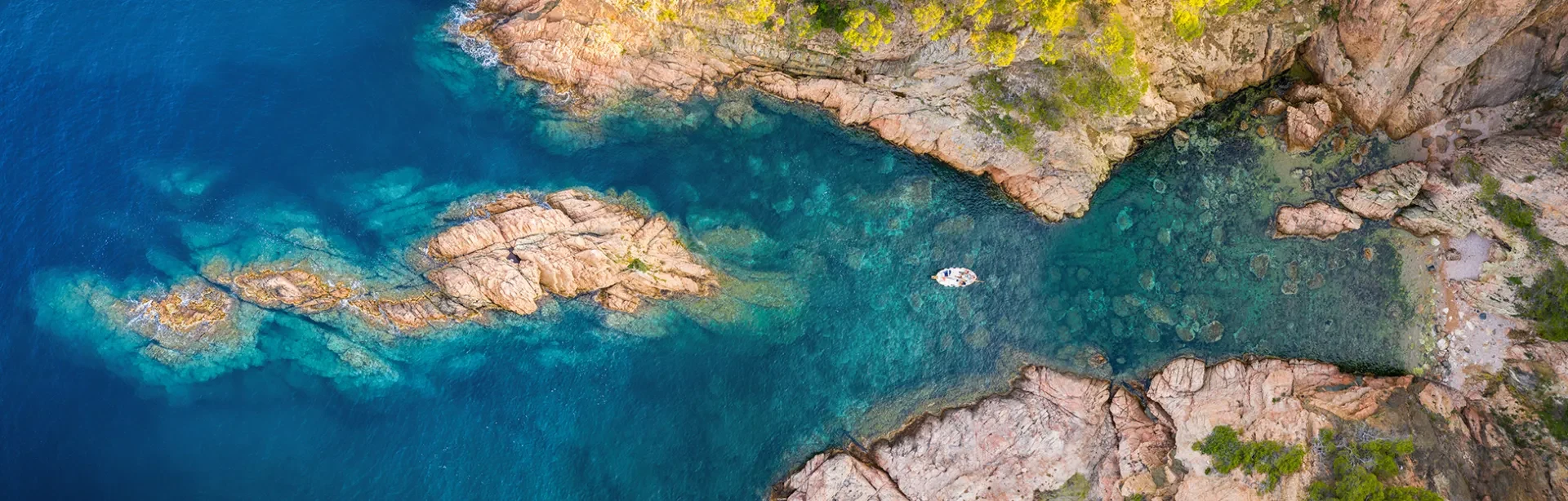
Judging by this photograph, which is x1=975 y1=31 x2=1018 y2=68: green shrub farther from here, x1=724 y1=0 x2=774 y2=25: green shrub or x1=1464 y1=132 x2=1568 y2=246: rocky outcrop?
x1=1464 y1=132 x2=1568 y2=246: rocky outcrop

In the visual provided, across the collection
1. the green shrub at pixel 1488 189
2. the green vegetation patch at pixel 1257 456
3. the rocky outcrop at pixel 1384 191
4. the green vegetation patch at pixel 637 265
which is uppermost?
the green shrub at pixel 1488 189

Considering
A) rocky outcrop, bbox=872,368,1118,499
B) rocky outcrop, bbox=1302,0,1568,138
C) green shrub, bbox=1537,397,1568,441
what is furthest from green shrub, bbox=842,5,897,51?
green shrub, bbox=1537,397,1568,441

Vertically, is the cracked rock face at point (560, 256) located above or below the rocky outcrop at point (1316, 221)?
below

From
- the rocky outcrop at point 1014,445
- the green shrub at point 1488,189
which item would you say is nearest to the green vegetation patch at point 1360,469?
the rocky outcrop at point 1014,445

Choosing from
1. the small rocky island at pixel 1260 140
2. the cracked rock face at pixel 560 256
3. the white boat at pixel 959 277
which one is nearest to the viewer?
the small rocky island at pixel 1260 140

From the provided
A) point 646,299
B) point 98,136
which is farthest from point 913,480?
point 98,136

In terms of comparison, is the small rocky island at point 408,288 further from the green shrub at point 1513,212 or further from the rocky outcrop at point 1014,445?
the green shrub at point 1513,212

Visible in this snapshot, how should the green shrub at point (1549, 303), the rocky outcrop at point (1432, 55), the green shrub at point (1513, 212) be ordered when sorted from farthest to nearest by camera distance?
the green shrub at point (1513, 212), the green shrub at point (1549, 303), the rocky outcrop at point (1432, 55)
